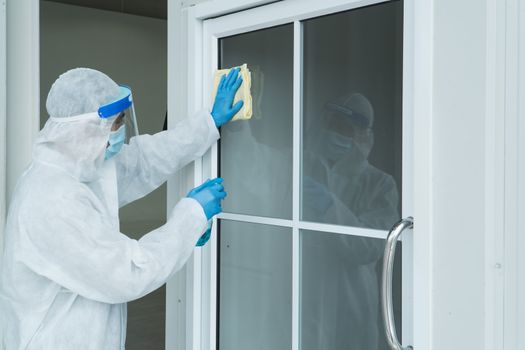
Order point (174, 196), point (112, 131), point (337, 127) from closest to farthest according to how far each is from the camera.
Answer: point (337, 127), point (112, 131), point (174, 196)

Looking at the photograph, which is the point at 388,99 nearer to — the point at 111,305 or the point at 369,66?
the point at 369,66

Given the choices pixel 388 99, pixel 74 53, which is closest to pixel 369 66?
pixel 388 99

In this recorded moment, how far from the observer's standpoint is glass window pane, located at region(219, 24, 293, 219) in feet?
5.56

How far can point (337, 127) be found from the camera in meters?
1.53

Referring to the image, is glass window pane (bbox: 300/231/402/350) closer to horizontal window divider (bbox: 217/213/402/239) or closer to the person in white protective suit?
horizontal window divider (bbox: 217/213/402/239)

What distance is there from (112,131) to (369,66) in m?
0.74

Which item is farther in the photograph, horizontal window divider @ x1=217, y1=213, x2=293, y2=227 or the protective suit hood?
horizontal window divider @ x1=217, y1=213, x2=293, y2=227

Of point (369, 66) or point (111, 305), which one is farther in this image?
point (111, 305)

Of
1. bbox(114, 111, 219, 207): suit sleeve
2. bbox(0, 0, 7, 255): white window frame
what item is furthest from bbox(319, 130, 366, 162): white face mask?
bbox(0, 0, 7, 255): white window frame

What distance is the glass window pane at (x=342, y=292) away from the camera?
1.44m

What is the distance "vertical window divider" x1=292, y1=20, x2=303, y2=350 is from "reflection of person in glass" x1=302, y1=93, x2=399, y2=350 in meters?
0.02

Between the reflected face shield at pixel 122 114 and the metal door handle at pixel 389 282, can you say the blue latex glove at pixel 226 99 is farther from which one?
the metal door handle at pixel 389 282

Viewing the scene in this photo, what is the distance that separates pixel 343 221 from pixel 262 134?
0.43 meters
